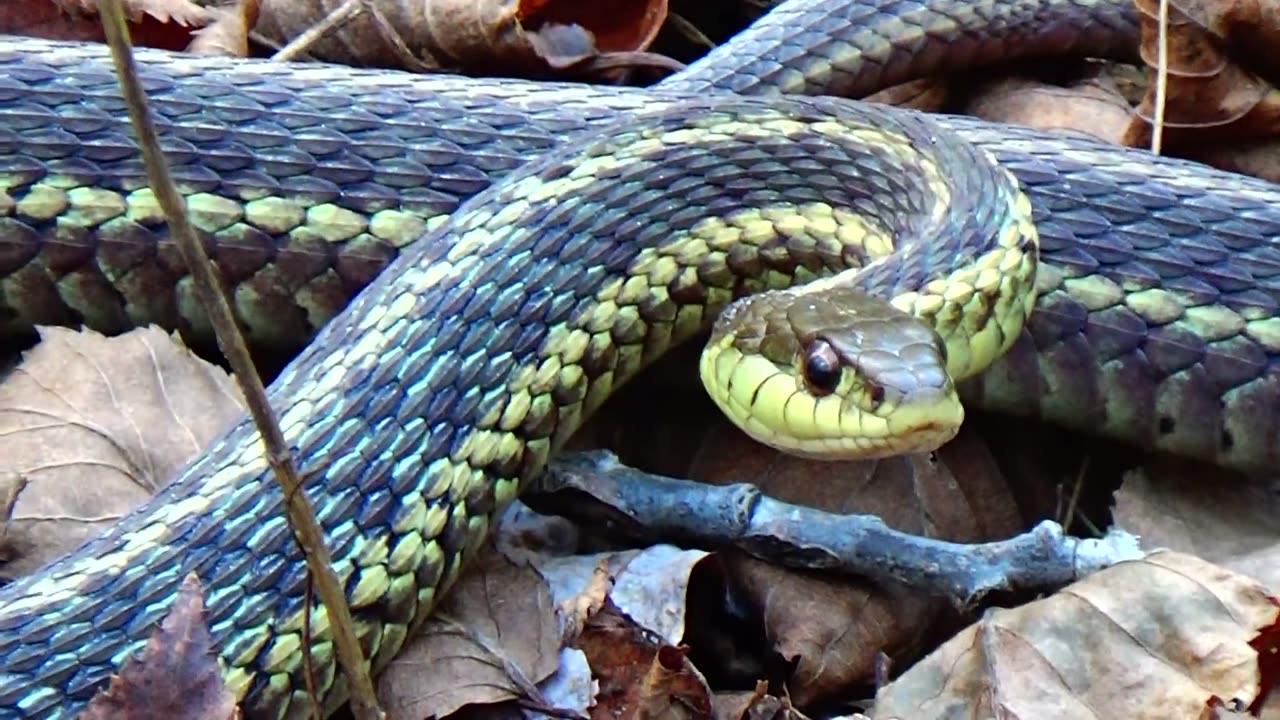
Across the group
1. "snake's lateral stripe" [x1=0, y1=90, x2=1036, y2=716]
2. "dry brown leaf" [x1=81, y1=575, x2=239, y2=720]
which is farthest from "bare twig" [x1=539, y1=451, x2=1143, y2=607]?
"dry brown leaf" [x1=81, y1=575, x2=239, y2=720]

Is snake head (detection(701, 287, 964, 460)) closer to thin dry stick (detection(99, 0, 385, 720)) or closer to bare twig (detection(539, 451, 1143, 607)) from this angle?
bare twig (detection(539, 451, 1143, 607))

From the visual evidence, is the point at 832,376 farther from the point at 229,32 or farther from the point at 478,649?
the point at 229,32

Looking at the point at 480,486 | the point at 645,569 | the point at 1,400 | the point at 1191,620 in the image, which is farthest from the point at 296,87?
the point at 1191,620

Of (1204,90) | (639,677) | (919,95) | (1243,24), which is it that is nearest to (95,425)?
(639,677)

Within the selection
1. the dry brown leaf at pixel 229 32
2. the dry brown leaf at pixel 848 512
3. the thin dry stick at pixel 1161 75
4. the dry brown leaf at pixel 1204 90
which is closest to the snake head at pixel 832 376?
the dry brown leaf at pixel 848 512

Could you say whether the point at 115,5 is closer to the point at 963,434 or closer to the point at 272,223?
the point at 272,223
